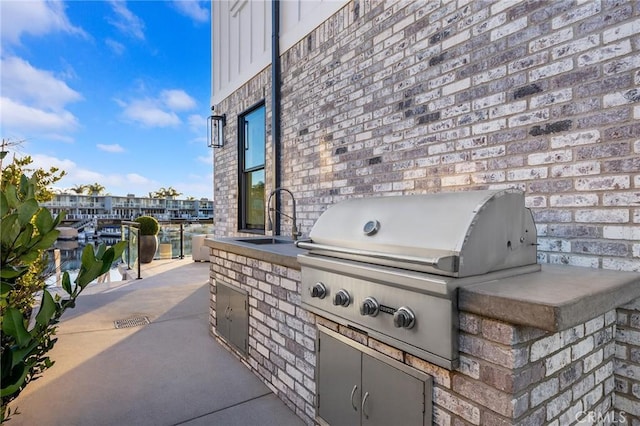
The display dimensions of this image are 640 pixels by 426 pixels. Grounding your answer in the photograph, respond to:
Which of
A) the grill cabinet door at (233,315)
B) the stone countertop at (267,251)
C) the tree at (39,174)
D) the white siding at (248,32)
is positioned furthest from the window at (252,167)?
the tree at (39,174)

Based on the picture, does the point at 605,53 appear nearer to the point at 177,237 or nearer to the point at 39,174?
the point at 39,174

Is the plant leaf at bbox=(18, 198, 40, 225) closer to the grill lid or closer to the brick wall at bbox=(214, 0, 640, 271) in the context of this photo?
the grill lid

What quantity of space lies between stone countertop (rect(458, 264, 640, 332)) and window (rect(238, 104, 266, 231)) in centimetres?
382

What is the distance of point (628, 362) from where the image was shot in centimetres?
153

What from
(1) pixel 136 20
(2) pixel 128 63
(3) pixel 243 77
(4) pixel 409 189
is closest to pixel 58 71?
(2) pixel 128 63

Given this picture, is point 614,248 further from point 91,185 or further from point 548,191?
point 91,185

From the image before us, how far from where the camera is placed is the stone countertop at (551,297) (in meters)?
1.00

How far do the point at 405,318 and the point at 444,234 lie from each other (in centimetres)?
35

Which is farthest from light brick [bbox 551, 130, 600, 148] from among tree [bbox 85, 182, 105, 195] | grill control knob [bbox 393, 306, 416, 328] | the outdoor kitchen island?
tree [bbox 85, 182, 105, 195]

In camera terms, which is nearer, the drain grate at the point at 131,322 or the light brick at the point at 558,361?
the light brick at the point at 558,361

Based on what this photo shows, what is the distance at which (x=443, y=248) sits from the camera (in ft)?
4.09

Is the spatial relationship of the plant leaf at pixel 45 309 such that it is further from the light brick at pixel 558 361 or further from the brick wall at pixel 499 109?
the brick wall at pixel 499 109

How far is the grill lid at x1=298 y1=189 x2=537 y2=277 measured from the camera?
1251mm

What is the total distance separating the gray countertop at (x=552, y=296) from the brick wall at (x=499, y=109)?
10.0 inches
